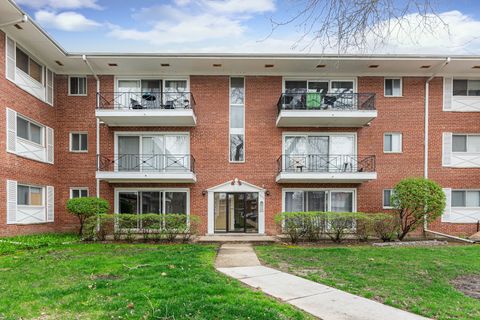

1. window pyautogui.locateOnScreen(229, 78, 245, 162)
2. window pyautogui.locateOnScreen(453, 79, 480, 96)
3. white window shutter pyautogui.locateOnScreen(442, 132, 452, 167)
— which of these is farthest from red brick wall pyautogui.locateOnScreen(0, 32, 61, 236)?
window pyautogui.locateOnScreen(453, 79, 480, 96)

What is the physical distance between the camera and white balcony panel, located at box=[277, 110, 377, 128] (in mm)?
14164

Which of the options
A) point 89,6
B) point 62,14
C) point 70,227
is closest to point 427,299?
point 89,6

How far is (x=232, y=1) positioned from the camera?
4336 mm

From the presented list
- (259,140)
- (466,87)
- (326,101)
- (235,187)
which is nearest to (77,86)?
(235,187)

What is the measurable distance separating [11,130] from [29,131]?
1.25 metres

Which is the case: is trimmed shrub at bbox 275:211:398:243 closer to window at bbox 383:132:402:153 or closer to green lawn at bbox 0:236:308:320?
window at bbox 383:132:402:153

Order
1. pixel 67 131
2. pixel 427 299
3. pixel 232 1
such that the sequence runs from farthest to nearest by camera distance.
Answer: pixel 67 131, pixel 427 299, pixel 232 1

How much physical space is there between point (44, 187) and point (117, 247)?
544cm

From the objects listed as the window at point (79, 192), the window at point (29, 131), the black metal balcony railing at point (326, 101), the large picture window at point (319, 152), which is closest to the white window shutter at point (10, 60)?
the window at point (29, 131)

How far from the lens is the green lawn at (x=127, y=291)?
4.40 metres

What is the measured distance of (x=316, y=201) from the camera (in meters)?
15.2

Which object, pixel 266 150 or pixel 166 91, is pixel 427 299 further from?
pixel 166 91

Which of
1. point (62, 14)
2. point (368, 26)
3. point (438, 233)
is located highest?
point (62, 14)

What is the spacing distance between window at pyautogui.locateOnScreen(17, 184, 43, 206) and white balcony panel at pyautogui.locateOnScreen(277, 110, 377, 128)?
10.7 metres
